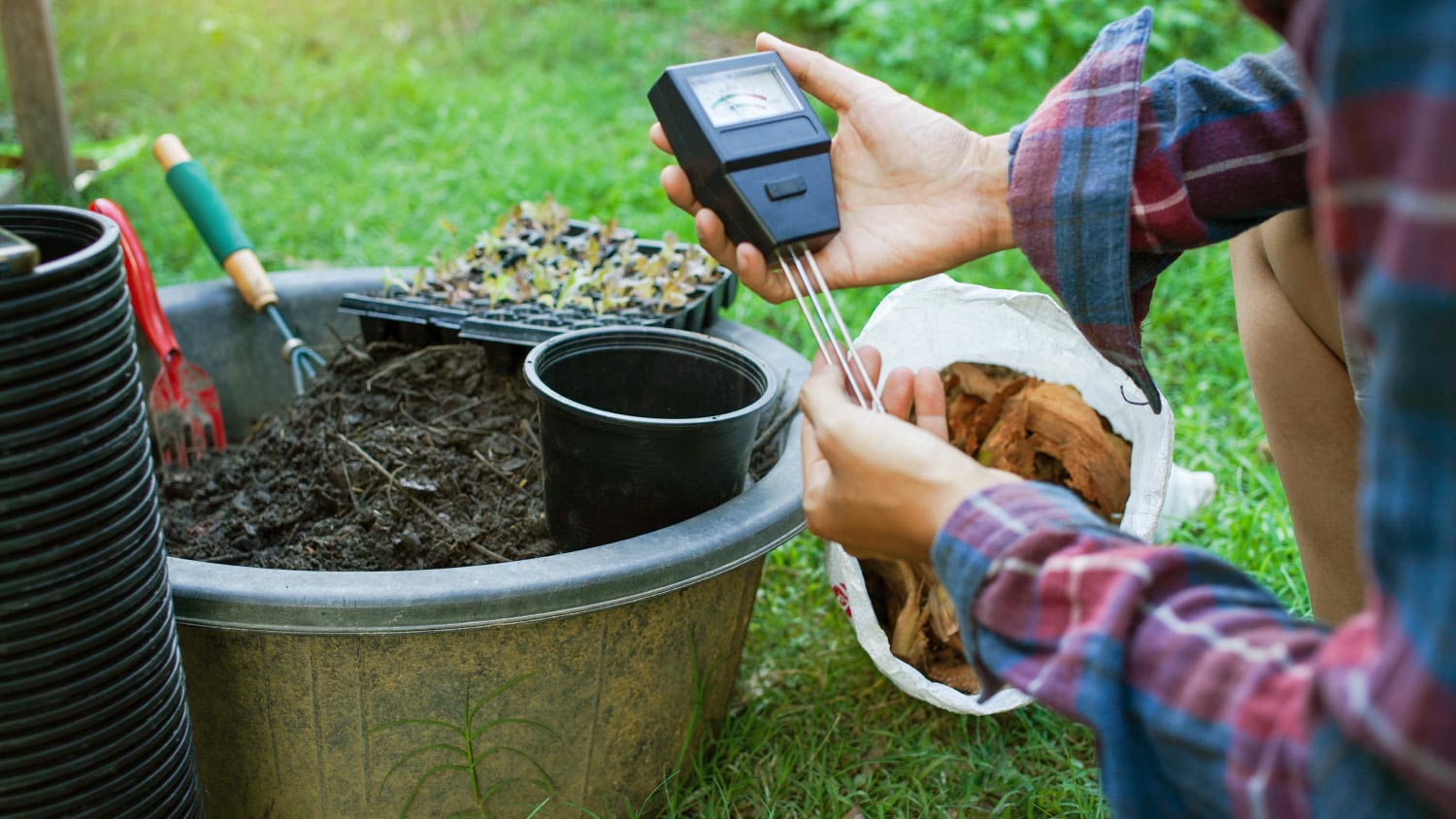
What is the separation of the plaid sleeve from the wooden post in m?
2.66

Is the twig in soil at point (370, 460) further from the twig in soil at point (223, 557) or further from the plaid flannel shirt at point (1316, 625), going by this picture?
the plaid flannel shirt at point (1316, 625)

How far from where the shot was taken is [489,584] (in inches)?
47.6

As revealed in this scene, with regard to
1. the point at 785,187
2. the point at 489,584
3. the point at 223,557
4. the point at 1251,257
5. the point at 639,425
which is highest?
the point at 785,187

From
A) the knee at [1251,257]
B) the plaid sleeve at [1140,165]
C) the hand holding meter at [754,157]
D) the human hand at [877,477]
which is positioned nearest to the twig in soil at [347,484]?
the hand holding meter at [754,157]

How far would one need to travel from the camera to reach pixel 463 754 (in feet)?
4.38

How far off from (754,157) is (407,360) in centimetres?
75

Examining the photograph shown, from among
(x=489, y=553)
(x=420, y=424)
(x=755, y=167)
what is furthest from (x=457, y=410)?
(x=755, y=167)

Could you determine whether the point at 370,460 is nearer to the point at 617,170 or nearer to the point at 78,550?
the point at 78,550

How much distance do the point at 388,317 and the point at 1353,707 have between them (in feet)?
4.96

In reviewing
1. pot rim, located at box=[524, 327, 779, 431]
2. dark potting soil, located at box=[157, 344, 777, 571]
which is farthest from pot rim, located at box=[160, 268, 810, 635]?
dark potting soil, located at box=[157, 344, 777, 571]

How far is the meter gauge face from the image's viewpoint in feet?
4.30

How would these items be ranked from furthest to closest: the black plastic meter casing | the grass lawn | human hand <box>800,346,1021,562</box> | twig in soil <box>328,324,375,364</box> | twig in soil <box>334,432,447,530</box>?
twig in soil <box>328,324,375,364</box>
the grass lawn
twig in soil <box>334,432,447,530</box>
the black plastic meter casing
human hand <box>800,346,1021,562</box>

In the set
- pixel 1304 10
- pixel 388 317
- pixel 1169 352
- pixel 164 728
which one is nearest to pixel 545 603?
pixel 164 728

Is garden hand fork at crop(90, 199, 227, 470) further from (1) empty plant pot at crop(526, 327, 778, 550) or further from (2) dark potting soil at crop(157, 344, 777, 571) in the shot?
(1) empty plant pot at crop(526, 327, 778, 550)
